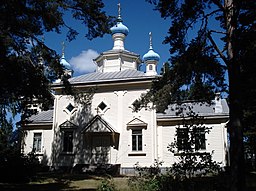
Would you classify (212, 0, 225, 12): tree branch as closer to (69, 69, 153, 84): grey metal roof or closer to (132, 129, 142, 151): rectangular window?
(69, 69, 153, 84): grey metal roof

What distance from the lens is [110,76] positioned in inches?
910

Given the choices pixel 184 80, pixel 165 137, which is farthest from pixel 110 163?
pixel 184 80

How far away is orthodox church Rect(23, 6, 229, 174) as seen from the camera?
66.6 ft

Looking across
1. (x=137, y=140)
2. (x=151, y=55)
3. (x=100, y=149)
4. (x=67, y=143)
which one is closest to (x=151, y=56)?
(x=151, y=55)

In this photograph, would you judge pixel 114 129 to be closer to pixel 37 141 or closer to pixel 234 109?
pixel 37 141

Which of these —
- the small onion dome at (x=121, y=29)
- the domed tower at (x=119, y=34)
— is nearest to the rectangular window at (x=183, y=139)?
the domed tower at (x=119, y=34)

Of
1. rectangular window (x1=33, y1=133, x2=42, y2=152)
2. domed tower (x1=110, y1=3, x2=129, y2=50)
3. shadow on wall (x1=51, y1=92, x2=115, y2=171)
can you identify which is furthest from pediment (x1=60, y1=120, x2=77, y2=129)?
domed tower (x1=110, y1=3, x2=129, y2=50)

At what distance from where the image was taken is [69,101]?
2292cm

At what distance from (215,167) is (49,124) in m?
17.4

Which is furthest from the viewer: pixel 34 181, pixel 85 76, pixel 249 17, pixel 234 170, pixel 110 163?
pixel 85 76

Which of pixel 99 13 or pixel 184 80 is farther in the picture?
pixel 99 13

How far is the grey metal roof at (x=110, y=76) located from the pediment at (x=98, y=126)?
127 inches

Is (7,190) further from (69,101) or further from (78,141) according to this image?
(69,101)

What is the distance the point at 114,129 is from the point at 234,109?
12569 mm
